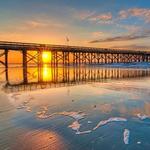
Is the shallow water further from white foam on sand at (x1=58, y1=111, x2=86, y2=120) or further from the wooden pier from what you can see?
the wooden pier

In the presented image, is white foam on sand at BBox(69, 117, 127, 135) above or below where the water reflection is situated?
below

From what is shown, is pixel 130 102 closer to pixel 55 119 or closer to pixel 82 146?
pixel 55 119

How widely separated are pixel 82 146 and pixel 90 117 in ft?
8.06

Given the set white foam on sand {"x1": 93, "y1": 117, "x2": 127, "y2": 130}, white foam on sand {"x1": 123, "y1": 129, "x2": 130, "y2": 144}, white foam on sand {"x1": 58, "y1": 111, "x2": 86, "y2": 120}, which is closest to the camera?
white foam on sand {"x1": 123, "y1": 129, "x2": 130, "y2": 144}

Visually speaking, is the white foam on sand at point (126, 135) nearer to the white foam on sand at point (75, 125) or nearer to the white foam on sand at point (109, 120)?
the white foam on sand at point (109, 120)

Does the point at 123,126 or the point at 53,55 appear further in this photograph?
the point at 53,55

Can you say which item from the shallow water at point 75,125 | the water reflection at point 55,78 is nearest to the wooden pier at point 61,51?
the water reflection at point 55,78

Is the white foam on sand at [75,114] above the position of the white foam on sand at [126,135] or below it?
above

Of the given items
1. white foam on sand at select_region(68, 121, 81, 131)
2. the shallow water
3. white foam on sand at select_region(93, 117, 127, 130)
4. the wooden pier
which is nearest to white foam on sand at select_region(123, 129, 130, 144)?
the shallow water

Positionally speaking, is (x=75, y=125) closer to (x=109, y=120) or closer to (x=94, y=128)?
(x=94, y=128)

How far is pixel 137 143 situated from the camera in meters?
5.29

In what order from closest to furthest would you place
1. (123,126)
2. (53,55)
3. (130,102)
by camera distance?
(123,126)
(130,102)
(53,55)

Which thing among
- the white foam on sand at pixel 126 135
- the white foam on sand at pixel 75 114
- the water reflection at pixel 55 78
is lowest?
the white foam on sand at pixel 126 135

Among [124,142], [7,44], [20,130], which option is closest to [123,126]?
[124,142]
